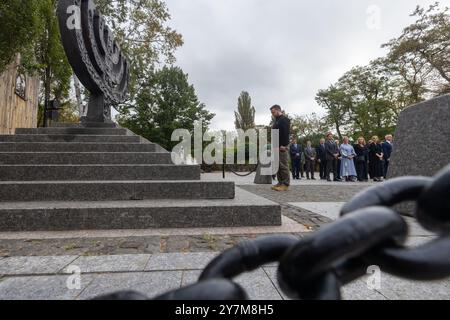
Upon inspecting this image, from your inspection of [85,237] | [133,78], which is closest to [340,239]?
[85,237]

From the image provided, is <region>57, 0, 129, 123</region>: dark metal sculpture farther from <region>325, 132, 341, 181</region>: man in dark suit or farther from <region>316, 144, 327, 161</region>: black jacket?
<region>316, 144, 327, 161</region>: black jacket

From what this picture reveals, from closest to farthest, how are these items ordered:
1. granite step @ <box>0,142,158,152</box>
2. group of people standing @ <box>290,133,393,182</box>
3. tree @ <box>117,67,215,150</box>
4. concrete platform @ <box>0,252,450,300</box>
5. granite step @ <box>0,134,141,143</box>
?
concrete platform @ <box>0,252,450,300</box> < granite step @ <box>0,142,158,152</box> < granite step @ <box>0,134,141,143</box> < group of people standing @ <box>290,133,393,182</box> < tree @ <box>117,67,215,150</box>

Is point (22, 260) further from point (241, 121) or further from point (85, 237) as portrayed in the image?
point (241, 121)

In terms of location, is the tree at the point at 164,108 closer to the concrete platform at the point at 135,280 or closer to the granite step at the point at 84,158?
the granite step at the point at 84,158

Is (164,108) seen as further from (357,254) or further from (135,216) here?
(357,254)

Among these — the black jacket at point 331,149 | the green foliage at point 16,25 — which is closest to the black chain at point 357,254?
the green foliage at point 16,25

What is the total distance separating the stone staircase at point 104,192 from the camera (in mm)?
3420

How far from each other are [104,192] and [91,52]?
467 centimetres

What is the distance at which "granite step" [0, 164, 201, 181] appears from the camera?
476cm

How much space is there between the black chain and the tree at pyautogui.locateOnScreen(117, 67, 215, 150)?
36.1m

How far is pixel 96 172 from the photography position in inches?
193

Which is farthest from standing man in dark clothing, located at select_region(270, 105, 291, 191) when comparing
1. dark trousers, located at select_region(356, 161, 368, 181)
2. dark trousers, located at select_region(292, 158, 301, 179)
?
dark trousers, located at select_region(292, 158, 301, 179)

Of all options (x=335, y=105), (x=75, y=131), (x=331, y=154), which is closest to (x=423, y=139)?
(x=75, y=131)

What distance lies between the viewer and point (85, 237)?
3.06 m
